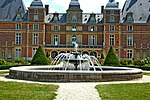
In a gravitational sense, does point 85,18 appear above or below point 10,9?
below

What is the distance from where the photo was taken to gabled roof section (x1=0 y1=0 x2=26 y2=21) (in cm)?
5272

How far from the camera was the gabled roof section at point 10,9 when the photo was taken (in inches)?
2076

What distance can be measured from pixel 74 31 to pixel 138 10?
1139 centimetres

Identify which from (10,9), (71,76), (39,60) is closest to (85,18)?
(10,9)

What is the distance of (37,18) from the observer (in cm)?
5238

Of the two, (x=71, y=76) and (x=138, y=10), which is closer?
(x=71, y=76)

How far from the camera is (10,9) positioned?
176 ft

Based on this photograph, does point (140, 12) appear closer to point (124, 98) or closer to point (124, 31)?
point (124, 31)

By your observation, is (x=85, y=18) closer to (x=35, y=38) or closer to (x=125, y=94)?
(x=35, y=38)

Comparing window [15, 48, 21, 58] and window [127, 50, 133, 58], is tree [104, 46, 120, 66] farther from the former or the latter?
window [15, 48, 21, 58]

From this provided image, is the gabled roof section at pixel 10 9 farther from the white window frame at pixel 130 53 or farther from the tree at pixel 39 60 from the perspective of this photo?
the tree at pixel 39 60

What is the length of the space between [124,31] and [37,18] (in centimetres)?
1454

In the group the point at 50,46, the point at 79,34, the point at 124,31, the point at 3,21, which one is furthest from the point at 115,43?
the point at 3,21

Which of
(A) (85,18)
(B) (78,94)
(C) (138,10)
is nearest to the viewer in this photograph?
(B) (78,94)
